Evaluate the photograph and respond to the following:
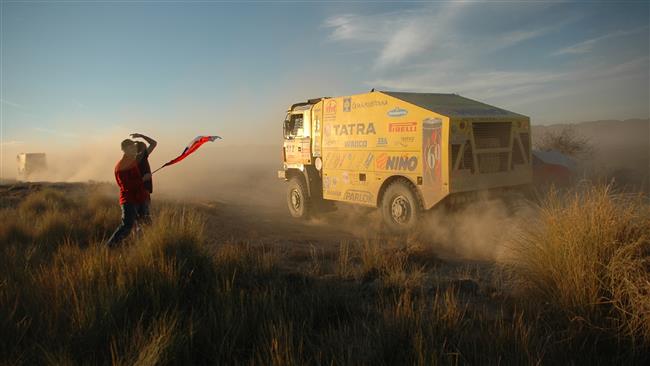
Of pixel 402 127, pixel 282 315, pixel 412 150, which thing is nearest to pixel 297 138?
pixel 402 127

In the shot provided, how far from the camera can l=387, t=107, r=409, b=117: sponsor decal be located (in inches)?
349

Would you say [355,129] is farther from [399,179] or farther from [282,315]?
[282,315]

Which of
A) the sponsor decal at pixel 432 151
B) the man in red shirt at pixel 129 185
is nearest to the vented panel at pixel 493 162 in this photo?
the sponsor decal at pixel 432 151

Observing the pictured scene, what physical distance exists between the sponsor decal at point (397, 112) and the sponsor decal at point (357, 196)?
1952 millimetres

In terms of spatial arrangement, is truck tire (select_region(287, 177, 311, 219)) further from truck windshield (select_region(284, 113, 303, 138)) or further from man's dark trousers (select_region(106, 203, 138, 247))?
man's dark trousers (select_region(106, 203, 138, 247))

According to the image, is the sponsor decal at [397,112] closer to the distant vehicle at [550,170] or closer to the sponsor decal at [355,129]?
the sponsor decal at [355,129]

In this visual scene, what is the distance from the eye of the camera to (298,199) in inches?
500

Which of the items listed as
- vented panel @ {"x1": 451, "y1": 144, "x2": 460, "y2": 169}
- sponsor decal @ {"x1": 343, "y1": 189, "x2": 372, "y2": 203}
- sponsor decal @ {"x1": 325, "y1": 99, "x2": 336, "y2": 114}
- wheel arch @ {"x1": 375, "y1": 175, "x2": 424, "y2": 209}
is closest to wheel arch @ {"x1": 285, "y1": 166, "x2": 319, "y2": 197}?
sponsor decal @ {"x1": 343, "y1": 189, "x2": 372, "y2": 203}

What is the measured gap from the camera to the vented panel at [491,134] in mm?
8553

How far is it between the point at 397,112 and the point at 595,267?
18.3ft

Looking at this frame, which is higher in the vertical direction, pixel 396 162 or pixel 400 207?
pixel 396 162

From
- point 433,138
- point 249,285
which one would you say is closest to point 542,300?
point 249,285

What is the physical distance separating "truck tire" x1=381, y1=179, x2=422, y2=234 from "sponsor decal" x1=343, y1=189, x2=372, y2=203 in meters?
0.42

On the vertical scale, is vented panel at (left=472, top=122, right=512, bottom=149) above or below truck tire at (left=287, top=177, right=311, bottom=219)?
above
